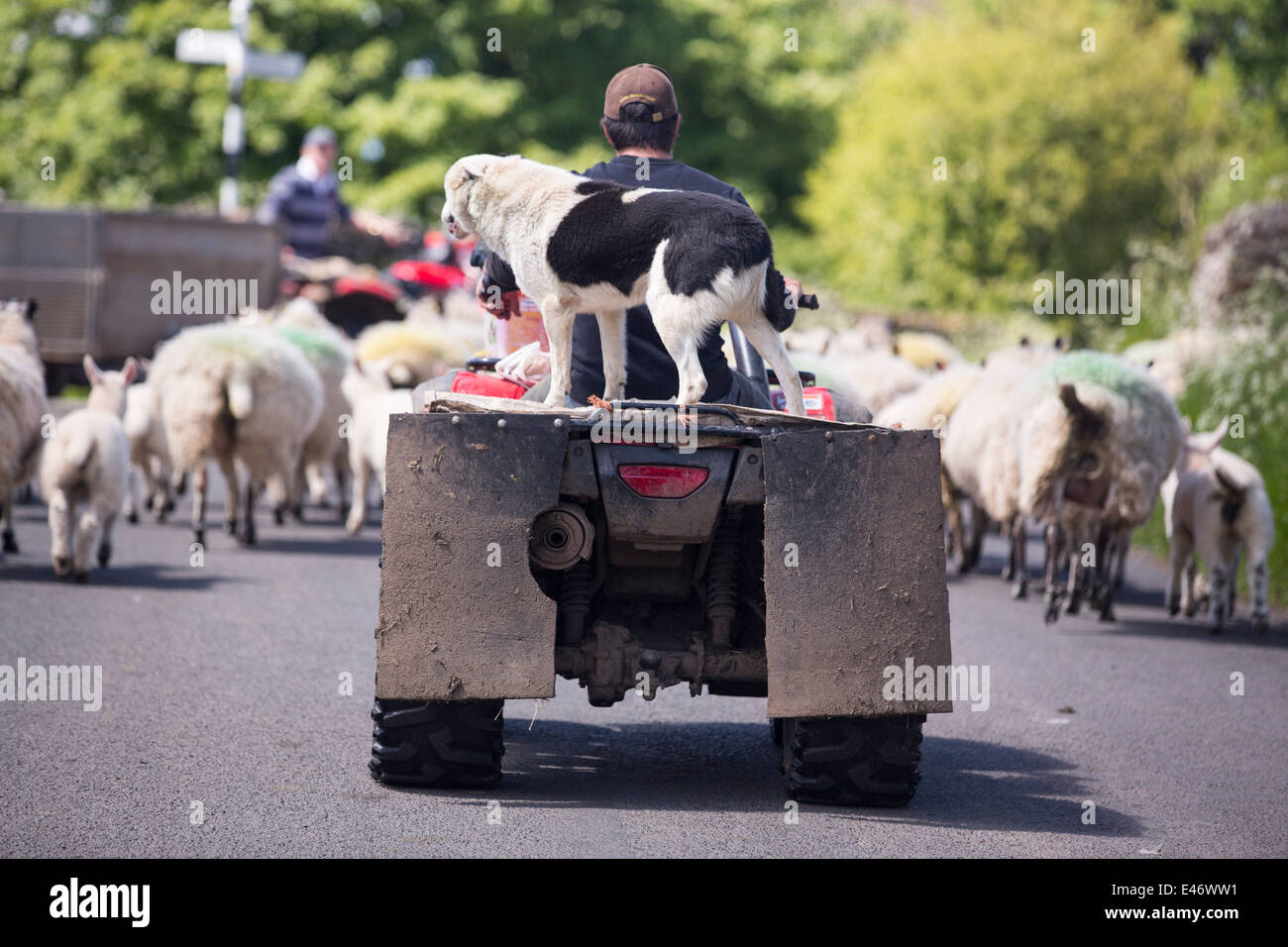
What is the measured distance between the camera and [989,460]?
11602 millimetres

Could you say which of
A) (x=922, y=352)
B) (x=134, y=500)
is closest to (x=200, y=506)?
(x=134, y=500)

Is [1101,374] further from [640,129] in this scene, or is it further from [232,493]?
[232,493]

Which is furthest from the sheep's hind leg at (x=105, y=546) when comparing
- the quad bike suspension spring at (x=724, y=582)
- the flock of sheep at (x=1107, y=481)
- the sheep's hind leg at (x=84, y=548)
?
the quad bike suspension spring at (x=724, y=582)

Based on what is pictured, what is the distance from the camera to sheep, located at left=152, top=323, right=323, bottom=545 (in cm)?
1198

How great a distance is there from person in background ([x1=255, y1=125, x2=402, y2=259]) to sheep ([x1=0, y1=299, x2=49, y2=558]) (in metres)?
7.63

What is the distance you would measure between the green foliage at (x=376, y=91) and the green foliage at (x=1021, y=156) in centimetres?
689

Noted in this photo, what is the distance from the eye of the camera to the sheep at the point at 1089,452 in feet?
34.4

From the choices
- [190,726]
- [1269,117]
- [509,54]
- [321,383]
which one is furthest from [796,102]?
[190,726]

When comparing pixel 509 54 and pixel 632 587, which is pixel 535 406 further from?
pixel 509 54

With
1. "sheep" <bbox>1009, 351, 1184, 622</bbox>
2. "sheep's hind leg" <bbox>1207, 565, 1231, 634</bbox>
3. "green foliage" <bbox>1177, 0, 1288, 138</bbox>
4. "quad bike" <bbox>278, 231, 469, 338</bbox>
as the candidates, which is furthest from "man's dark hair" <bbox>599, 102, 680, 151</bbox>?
"green foliage" <bbox>1177, 0, 1288, 138</bbox>

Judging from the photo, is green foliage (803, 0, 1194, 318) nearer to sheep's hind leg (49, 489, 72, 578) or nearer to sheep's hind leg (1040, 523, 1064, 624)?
sheep's hind leg (1040, 523, 1064, 624)

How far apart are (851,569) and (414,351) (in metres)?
10.6

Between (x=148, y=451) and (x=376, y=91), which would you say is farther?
(x=376, y=91)
